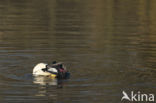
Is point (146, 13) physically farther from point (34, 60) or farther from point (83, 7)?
point (34, 60)

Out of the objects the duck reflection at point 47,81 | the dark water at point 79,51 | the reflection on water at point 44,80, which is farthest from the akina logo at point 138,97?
the reflection on water at point 44,80

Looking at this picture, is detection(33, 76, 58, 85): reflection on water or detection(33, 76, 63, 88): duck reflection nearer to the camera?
detection(33, 76, 63, 88): duck reflection

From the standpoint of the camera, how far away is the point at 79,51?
22078 mm

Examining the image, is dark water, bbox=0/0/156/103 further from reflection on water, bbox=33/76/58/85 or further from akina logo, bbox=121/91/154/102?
akina logo, bbox=121/91/154/102

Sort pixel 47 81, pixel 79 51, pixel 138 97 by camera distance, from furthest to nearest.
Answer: pixel 79 51
pixel 47 81
pixel 138 97

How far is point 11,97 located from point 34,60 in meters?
5.54

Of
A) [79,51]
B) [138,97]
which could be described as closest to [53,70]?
[138,97]

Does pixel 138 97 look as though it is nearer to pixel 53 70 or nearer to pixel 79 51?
pixel 53 70

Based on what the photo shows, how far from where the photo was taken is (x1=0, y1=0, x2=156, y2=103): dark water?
15.3m

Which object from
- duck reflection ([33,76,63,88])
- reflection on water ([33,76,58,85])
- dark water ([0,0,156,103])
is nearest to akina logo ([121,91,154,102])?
dark water ([0,0,156,103])

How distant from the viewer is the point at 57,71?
54.8ft

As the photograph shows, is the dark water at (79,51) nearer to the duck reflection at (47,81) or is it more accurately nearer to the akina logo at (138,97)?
the duck reflection at (47,81)

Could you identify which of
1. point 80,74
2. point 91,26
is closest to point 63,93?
point 80,74

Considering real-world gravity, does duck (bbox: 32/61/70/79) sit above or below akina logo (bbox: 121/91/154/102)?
above
